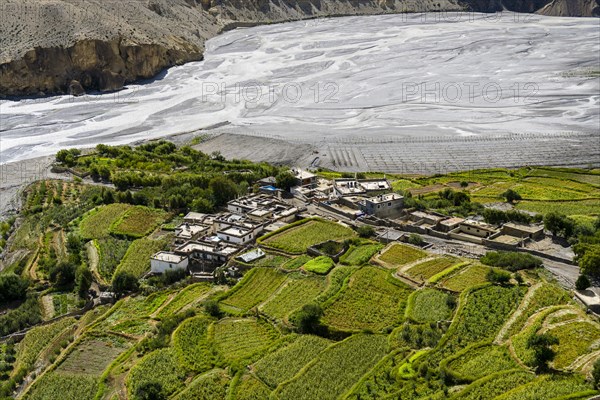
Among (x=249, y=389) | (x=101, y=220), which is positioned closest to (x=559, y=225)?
(x=249, y=389)

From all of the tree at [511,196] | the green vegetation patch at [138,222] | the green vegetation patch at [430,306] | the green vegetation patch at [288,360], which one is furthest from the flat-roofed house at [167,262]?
the tree at [511,196]

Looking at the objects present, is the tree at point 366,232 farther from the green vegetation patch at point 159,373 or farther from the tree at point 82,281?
the tree at point 82,281

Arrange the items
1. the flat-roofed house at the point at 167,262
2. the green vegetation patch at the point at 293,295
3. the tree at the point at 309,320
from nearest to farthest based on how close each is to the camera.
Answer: the tree at the point at 309,320 → the green vegetation patch at the point at 293,295 → the flat-roofed house at the point at 167,262

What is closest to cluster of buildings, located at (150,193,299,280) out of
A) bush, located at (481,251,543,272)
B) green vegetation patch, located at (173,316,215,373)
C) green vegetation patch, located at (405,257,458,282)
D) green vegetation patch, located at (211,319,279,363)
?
green vegetation patch, located at (173,316,215,373)

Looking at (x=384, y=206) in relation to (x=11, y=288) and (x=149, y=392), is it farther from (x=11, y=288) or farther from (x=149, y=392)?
(x=149, y=392)

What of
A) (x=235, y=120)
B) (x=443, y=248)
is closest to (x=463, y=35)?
(x=235, y=120)

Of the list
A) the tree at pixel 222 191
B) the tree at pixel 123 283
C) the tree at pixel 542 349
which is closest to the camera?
the tree at pixel 542 349
